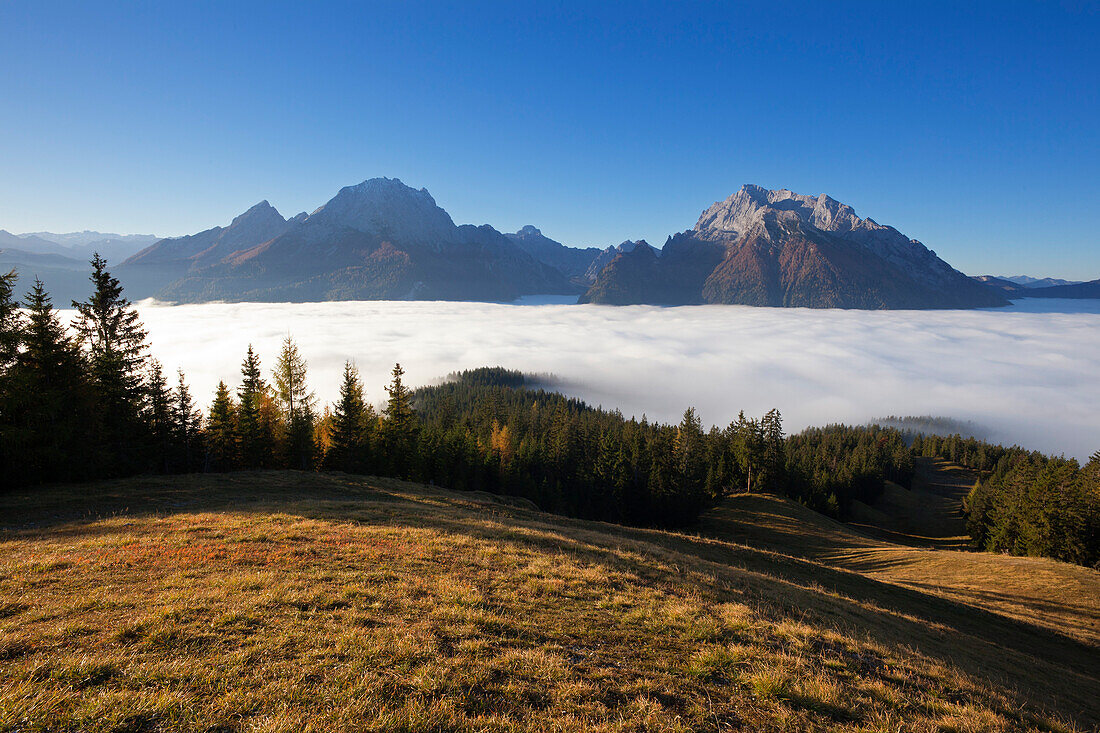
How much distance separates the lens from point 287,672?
6.68 meters

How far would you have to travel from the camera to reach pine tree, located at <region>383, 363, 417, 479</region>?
2014 inches

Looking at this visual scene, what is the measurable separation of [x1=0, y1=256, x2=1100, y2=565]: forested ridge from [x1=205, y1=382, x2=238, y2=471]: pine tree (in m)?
0.17

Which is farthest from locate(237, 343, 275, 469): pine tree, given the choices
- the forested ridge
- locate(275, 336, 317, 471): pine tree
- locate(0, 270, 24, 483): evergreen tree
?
locate(0, 270, 24, 483): evergreen tree

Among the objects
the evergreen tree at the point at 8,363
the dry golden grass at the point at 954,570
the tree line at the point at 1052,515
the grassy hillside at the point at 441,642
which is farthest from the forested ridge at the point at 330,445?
the grassy hillside at the point at 441,642

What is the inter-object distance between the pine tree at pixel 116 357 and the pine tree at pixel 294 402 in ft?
37.8

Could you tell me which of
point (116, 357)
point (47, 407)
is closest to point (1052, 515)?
point (47, 407)

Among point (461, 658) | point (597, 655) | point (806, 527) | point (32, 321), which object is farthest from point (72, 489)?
point (806, 527)

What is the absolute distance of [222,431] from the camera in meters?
42.8

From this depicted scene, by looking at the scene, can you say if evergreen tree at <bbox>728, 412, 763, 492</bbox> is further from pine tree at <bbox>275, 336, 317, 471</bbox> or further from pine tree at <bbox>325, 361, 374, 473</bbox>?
pine tree at <bbox>275, 336, 317, 471</bbox>

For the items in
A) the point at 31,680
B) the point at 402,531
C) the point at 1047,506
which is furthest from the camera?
the point at 1047,506

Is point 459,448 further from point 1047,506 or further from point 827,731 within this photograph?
point 1047,506

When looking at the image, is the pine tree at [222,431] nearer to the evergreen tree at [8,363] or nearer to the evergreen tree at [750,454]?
the evergreen tree at [8,363]

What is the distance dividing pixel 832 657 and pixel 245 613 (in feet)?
43.4

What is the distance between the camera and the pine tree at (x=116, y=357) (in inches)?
1261
